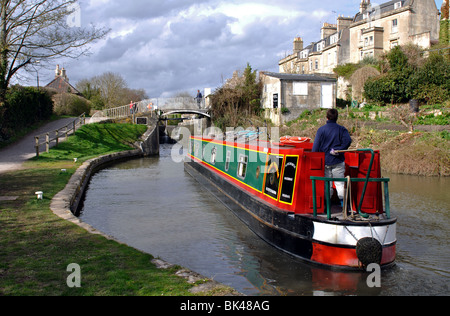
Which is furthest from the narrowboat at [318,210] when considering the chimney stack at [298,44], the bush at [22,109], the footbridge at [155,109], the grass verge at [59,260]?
the chimney stack at [298,44]

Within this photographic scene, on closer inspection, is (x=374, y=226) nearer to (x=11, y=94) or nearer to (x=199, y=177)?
(x=199, y=177)

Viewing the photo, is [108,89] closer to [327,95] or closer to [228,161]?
[327,95]

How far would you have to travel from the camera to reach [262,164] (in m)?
7.88

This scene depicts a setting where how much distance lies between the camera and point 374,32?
33906 millimetres

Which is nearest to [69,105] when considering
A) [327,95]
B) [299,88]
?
[299,88]

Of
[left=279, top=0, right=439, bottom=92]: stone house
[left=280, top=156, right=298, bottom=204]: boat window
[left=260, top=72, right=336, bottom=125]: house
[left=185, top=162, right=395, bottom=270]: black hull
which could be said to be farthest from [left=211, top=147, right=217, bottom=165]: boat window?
[left=279, top=0, right=439, bottom=92]: stone house

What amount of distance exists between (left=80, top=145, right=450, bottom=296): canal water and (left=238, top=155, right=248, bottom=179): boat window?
103 cm

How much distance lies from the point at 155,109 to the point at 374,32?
19.9 m

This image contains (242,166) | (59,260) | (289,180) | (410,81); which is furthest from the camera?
(410,81)

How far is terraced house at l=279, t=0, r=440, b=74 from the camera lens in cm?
3222

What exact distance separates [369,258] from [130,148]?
831 inches

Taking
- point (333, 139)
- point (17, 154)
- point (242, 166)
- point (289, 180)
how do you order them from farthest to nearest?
point (17, 154)
point (242, 166)
point (289, 180)
point (333, 139)

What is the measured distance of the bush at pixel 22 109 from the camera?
19.0m

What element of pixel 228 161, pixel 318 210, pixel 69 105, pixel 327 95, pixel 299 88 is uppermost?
pixel 299 88
